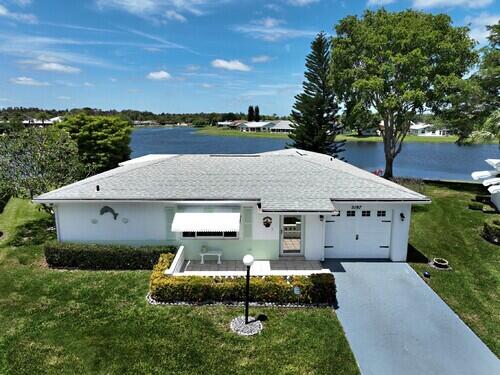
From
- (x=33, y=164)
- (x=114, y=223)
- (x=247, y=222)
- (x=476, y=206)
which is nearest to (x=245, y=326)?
(x=247, y=222)

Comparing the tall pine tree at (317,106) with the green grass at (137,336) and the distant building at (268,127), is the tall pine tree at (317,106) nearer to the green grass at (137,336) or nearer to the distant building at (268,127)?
the green grass at (137,336)

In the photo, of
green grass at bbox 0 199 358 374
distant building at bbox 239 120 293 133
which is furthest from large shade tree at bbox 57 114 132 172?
distant building at bbox 239 120 293 133

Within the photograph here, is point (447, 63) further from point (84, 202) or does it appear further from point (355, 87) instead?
point (84, 202)

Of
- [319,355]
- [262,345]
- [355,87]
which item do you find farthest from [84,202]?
[355,87]

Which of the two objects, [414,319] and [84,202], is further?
[84,202]

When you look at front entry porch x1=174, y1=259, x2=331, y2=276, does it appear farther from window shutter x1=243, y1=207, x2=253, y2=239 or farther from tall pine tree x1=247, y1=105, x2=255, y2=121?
tall pine tree x1=247, y1=105, x2=255, y2=121

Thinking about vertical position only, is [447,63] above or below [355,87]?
above

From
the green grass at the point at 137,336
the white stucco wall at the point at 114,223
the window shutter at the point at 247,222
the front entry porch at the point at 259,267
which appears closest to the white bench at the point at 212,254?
the front entry porch at the point at 259,267
